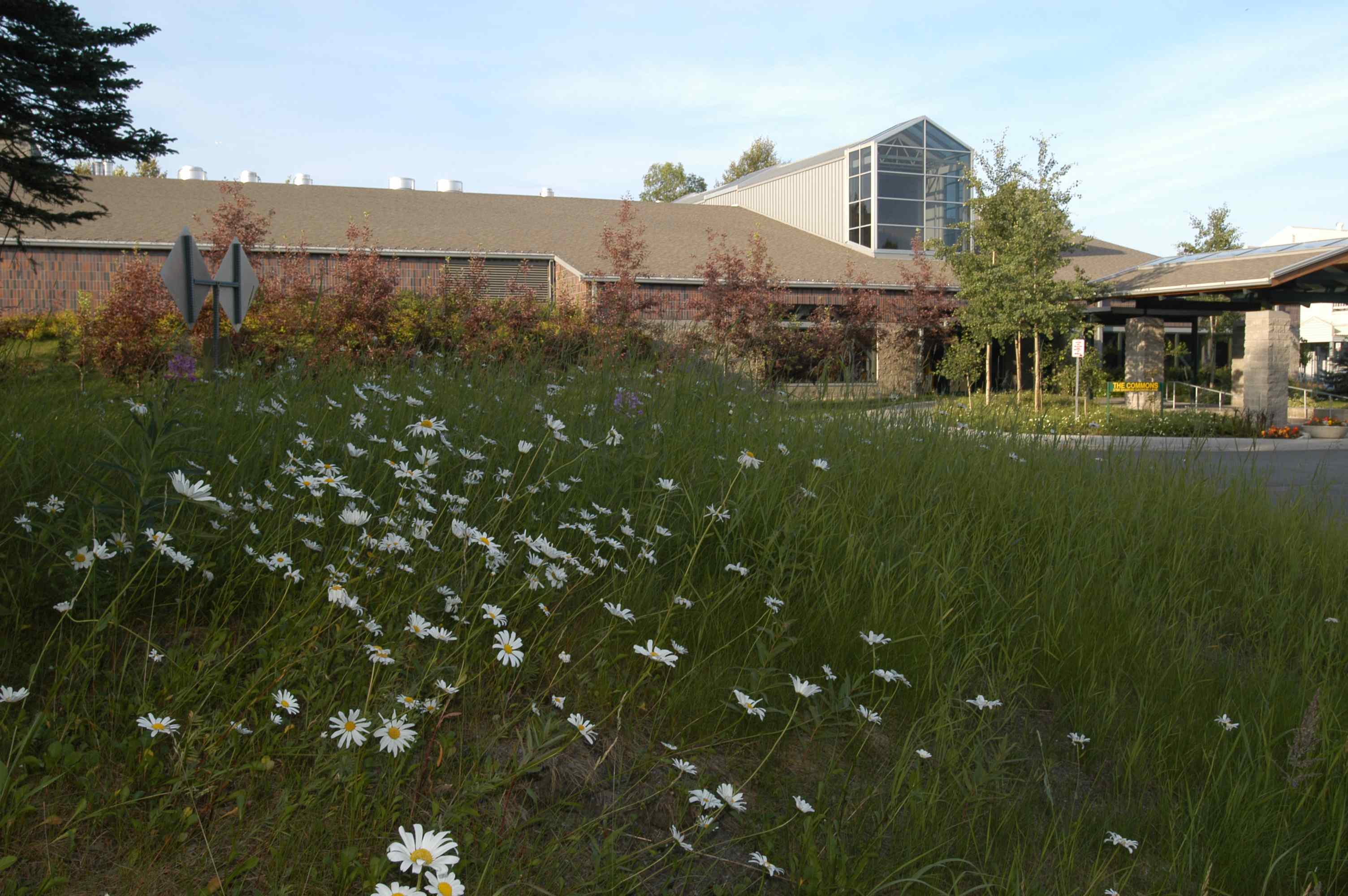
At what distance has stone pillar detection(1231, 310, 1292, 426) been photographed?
2325 centimetres

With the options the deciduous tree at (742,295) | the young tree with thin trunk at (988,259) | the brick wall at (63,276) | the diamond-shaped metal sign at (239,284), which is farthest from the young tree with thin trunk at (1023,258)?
the diamond-shaped metal sign at (239,284)

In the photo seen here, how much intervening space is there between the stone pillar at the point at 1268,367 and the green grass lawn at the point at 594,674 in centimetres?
2163

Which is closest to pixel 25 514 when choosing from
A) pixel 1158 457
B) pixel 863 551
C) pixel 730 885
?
pixel 730 885

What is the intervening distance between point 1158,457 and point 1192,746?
4097 mm

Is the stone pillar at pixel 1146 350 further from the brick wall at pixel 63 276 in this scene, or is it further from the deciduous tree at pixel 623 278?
the brick wall at pixel 63 276

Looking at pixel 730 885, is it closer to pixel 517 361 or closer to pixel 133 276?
pixel 517 361

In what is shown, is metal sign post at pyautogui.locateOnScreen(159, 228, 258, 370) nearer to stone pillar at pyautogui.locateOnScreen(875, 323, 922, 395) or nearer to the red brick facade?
stone pillar at pyautogui.locateOnScreen(875, 323, 922, 395)

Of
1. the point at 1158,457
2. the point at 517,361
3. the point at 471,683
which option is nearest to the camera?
the point at 471,683

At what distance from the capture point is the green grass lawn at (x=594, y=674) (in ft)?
7.22

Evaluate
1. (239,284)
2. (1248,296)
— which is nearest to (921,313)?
(1248,296)

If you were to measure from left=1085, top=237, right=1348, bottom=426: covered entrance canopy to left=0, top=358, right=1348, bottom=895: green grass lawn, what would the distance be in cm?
2189

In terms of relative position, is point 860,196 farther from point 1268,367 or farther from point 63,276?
point 63,276

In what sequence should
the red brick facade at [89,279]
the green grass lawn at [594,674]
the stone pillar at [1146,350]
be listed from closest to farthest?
the green grass lawn at [594,674], the red brick facade at [89,279], the stone pillar at [1146,350]

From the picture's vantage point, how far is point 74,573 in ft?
8.34
